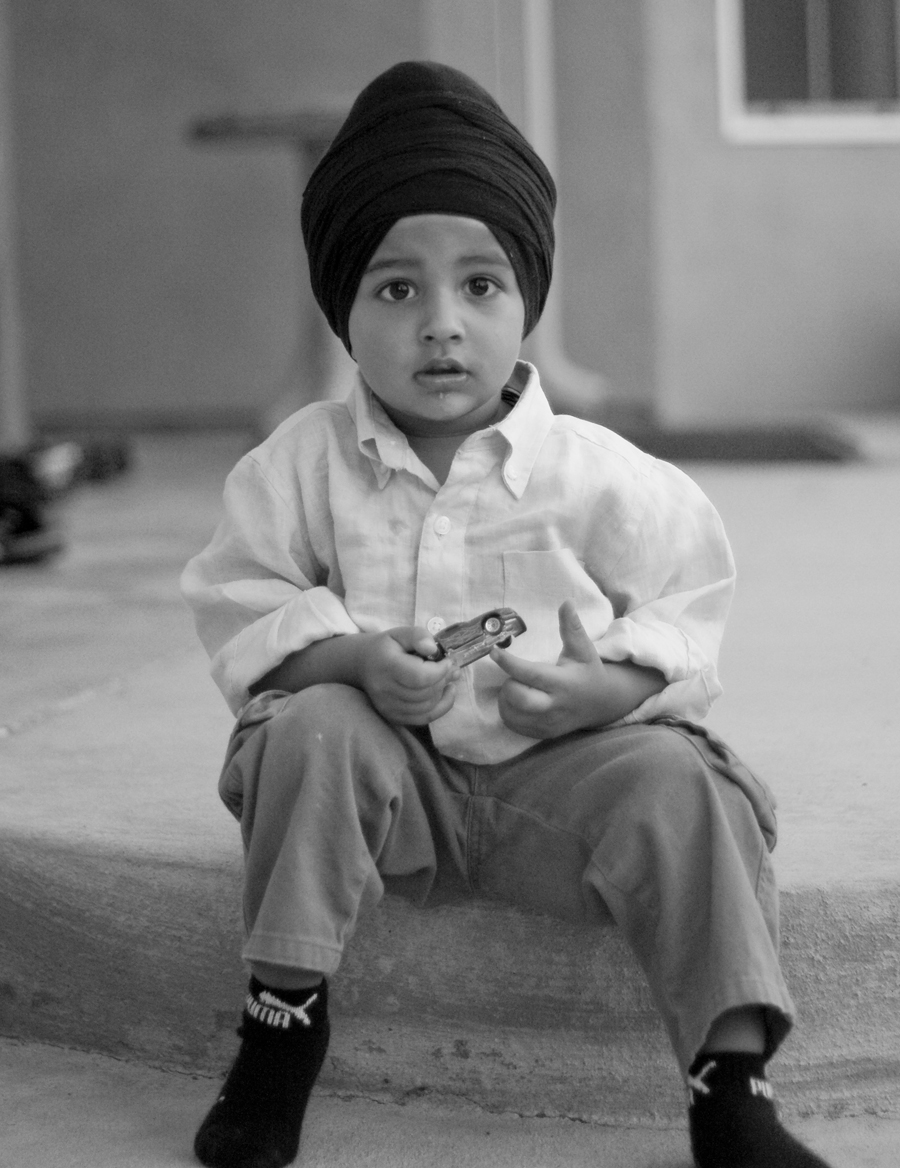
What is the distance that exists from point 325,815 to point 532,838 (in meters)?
0.21

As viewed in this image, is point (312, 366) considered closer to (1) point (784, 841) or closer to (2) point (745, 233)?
(2) point (745, 233)

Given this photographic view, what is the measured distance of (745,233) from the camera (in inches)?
320

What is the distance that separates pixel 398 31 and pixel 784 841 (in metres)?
7.31

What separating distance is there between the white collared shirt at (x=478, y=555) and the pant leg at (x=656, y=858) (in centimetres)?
6

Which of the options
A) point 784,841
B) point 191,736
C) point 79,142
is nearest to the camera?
point 784,841

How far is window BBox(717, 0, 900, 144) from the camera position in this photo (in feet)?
26.9

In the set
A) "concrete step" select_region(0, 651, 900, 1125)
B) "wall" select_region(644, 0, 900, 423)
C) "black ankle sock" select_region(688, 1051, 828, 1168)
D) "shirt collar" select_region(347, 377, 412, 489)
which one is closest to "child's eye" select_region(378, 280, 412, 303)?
"shirt collar" select_region(347, 377, 412, 489)

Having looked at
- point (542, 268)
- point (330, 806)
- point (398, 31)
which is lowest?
point (330, 806)

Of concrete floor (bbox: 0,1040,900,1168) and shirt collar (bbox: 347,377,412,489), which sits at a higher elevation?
shirt collar (bbox: 347,377,412,489)

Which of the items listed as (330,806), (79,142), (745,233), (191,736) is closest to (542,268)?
(330,806)

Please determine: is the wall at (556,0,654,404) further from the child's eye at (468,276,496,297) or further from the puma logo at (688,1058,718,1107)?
the puma logo at (688,1058,718,1107)

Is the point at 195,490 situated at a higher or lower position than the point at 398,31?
lower

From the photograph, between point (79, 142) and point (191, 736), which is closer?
point (191, 736)

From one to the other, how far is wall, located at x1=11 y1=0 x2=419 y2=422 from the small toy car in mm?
7073
